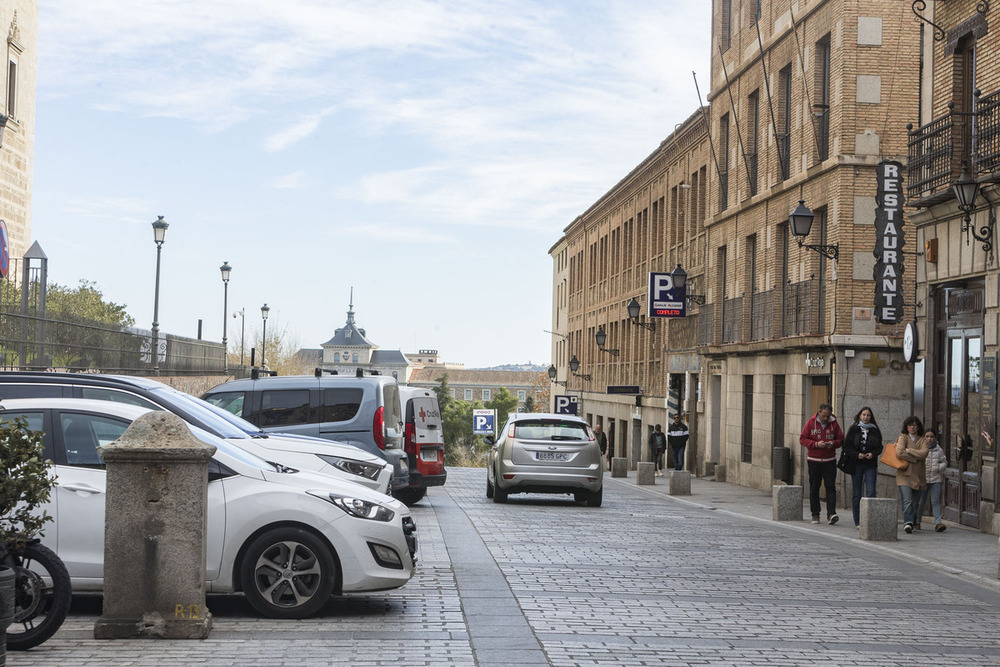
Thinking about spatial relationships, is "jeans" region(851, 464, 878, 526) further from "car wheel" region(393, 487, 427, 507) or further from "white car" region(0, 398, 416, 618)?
"white car" region(0, 398, 416, 618)

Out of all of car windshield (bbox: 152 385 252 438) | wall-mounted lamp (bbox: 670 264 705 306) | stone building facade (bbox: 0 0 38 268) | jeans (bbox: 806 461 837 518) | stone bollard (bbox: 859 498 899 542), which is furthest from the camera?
wall-mounted lamp (bbox: 670 264 705 306)

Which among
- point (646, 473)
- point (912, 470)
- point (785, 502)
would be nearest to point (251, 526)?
point (912, 470)

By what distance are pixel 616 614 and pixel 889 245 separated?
46.1 feet

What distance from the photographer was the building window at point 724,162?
34.7 m

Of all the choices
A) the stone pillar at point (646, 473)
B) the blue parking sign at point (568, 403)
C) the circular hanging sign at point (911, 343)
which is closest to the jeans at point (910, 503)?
the circular hanging sign at point (911, 343)

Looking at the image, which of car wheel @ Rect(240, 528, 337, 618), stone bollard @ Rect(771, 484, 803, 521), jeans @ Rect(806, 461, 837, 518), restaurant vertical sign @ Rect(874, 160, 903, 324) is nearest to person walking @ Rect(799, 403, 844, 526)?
jeans @ Rect(806, 461, 837, 518)

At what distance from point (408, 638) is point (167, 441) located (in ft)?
6.42

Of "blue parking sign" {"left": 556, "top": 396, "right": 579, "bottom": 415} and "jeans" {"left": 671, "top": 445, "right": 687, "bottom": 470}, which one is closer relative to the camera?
"jeans" {"left": 671, "top": 445, "right": 687, "bottom": 470}

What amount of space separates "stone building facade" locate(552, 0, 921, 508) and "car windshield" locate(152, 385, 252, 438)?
1415 cm

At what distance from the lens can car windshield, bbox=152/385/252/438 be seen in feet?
33.3

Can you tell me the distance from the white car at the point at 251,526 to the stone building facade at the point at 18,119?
21831 mm

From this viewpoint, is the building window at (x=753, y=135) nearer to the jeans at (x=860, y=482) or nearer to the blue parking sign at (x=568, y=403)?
the jeans at (x=860, y=482)

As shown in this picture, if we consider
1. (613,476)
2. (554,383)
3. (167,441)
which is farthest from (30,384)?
(554,383)

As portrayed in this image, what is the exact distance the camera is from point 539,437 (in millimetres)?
20766
